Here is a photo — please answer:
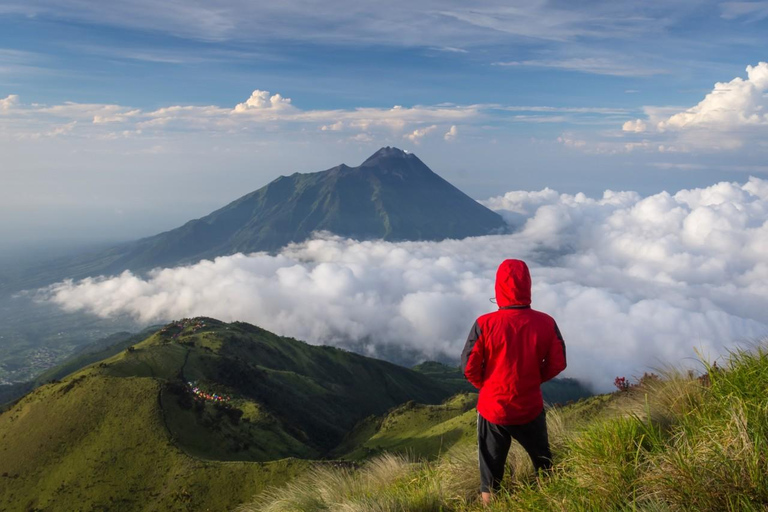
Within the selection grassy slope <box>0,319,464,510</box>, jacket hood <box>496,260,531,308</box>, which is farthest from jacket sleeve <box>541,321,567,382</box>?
grassy slope <box>0,319,464,510</box>

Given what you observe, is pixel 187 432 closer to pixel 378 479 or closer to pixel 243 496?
pixel 243 496

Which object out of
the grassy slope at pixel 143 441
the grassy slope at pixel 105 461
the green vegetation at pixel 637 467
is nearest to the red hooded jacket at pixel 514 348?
the green vegetation at pixel 637 467

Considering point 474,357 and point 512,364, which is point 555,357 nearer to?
point 512,364

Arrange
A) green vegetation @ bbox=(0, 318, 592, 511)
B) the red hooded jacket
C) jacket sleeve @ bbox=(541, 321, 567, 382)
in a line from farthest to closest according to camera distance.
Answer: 1. green vegetation @ bbox=(0, 318, 592, 511)
2. jacket sleeve @ bbox=(541, 321, 567, 382)
3. the red hooded jacket

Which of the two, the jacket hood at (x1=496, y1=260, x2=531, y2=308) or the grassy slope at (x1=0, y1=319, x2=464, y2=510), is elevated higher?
the jacket hood at (x1=496, y1=260, x2=531, y2=308)

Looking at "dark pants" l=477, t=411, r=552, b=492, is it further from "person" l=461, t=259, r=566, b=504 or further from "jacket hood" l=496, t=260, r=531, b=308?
→ "jacket hood" l=496, t=260, r=531, b=308

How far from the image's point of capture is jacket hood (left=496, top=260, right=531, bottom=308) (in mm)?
6828

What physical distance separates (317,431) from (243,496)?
75281 millimetres

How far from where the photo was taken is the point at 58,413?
202 ft

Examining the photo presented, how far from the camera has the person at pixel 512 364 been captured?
6809 mm

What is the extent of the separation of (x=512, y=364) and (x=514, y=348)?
0.24 meters

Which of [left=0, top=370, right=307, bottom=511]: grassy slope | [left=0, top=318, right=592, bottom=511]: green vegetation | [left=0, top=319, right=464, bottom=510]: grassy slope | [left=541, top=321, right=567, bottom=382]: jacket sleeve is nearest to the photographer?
[left=541, top=321, right=567, bottom=382]: jacket sleeve

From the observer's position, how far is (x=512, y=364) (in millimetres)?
6832

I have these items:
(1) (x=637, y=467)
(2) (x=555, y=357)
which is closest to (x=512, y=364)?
(2) (x=555, y=357)
